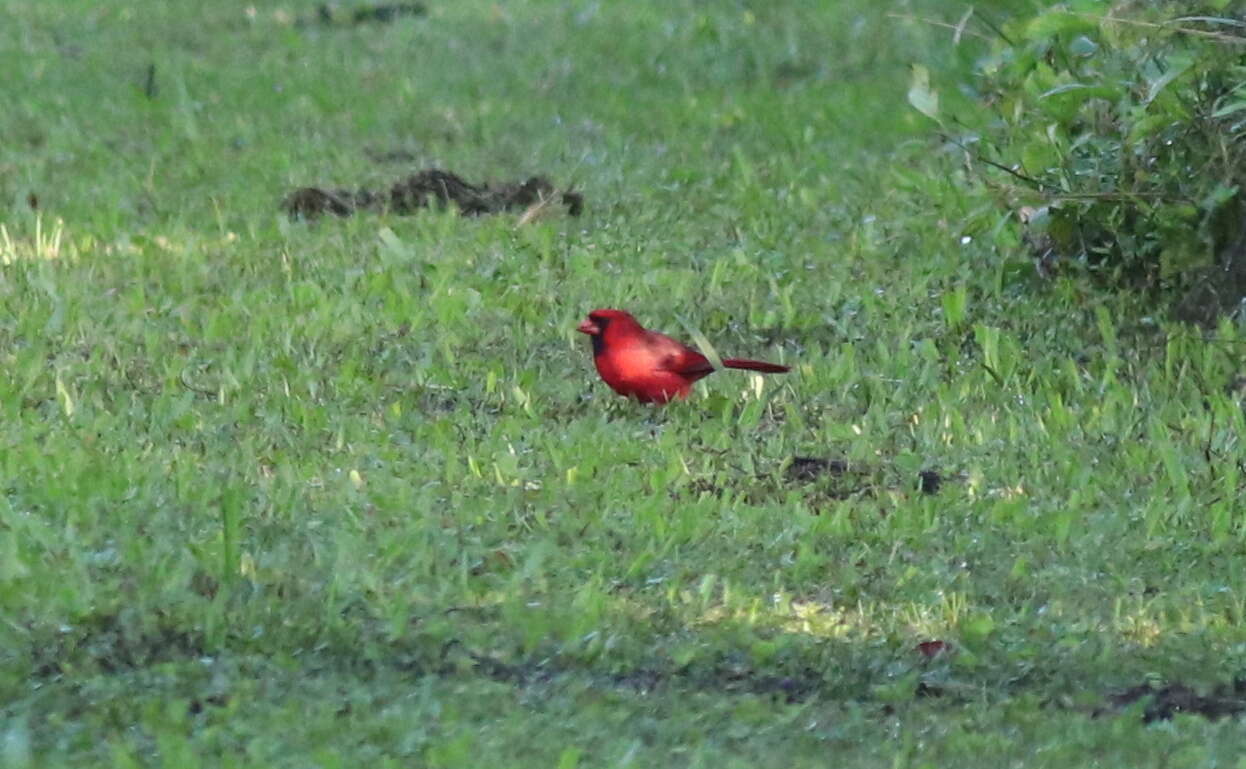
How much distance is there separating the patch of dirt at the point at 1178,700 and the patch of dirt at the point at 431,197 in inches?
182

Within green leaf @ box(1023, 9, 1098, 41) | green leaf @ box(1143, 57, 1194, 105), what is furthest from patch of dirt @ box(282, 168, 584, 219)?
green leaf @ box(1143, 57, 1194, 105)

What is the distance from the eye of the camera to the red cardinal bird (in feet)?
20.8

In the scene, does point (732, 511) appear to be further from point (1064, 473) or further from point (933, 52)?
point (933, 52)

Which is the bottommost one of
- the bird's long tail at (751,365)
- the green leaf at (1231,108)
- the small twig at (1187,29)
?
the bird's long tail at (751,365)

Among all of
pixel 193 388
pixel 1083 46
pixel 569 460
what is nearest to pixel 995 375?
pixel 1083 46

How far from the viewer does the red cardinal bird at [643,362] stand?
635 centimetres

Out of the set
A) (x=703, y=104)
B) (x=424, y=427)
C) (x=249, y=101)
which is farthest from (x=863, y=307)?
(x=249, y=101)

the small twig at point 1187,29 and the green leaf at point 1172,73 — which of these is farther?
the green leaf at point 1172,73

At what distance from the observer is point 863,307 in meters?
7.61

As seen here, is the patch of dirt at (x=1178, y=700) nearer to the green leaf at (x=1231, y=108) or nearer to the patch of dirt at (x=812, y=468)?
the patch of dirt at (x=812, y=468)

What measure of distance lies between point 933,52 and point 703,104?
150 cm

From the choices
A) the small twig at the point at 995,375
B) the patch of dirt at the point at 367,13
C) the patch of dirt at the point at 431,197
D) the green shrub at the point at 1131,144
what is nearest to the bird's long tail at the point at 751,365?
the small twig at the point at 995,375

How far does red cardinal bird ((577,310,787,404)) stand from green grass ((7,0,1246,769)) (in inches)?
4.9

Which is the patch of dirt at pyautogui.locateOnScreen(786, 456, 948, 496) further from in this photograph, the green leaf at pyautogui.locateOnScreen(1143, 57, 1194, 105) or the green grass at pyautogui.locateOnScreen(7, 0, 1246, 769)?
the green leaf at pyautogui.locateOnScreen(1143, 57, 1194, 105)
